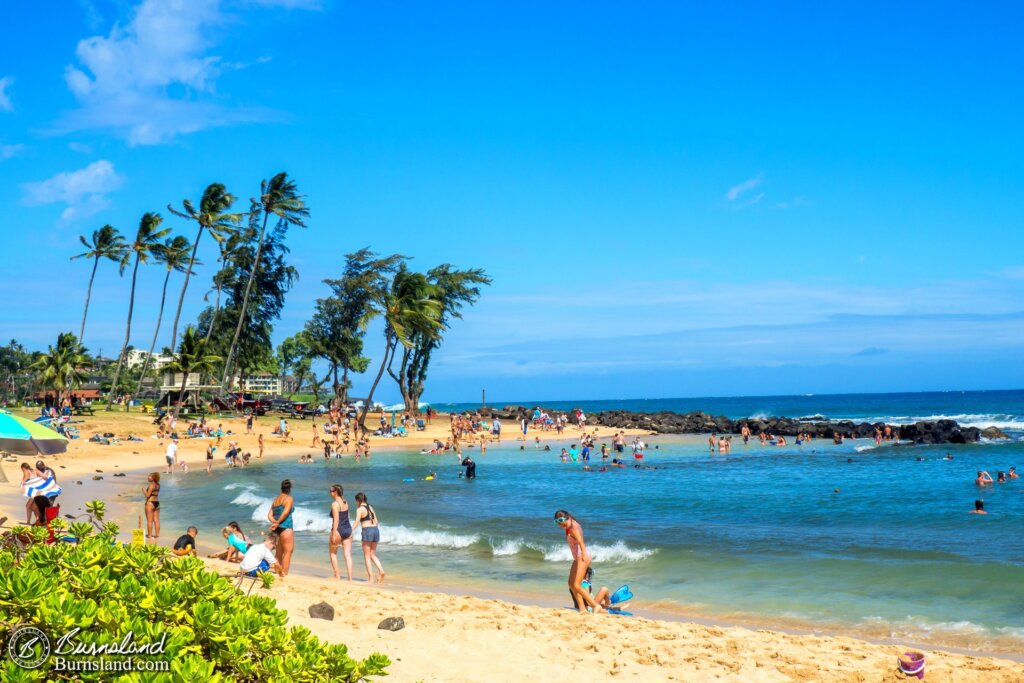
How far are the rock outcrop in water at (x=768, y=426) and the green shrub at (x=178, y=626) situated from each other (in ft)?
172

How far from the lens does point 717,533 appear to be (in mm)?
18359

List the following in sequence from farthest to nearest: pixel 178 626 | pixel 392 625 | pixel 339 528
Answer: pixel 339 528
pixel 392 625
pixel 178 626

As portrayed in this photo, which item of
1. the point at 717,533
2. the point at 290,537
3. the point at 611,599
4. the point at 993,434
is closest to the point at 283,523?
the point at 290,537

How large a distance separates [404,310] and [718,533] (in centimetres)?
3635

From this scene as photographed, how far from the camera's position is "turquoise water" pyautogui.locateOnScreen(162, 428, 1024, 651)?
12109 mm

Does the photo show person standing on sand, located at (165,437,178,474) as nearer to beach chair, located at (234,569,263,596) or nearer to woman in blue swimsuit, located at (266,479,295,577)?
woman in blue swimsuit, located at (266,479,295,577)

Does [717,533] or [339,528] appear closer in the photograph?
[339,528]

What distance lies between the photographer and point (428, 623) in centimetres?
985

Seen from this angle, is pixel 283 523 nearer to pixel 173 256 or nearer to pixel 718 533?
pixel 718 533

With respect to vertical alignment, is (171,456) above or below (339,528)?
below

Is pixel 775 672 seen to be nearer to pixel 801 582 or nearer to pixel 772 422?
pixel 801 582

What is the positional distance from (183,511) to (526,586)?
12.0 metres

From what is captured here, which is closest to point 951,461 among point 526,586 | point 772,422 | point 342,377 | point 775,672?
Answer: point 772,422

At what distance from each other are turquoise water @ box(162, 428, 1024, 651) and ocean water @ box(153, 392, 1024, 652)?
0.05 meters
